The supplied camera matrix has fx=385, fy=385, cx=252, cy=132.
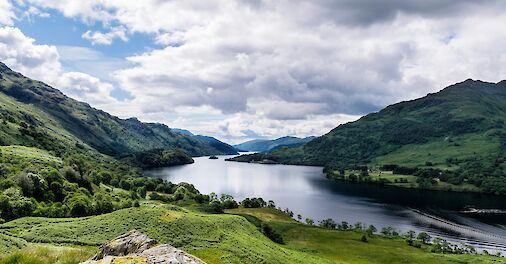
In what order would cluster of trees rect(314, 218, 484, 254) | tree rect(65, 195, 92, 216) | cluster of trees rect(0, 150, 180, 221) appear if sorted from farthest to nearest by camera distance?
cluster of trees rect(314, 218, 484, 254) < tree rect(65, 195, 92, 216) < cluster of trees rect(0, 150, 180, 221)

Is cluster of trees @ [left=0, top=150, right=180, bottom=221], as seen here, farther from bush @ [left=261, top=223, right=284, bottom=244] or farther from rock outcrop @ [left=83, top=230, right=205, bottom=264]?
rock outcrop @ [left=83, top=230, right=205, bottom=264]

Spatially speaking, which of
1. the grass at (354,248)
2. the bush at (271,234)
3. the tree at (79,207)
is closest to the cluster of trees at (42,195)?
the tree at (79,207)

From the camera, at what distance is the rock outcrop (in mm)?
15455

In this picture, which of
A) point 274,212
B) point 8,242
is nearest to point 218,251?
point 8,242

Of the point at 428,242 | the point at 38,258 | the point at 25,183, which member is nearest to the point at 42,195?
the point at 25,183

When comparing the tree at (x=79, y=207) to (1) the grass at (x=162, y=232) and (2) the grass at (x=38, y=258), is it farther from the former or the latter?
(2) the grass at (x=38, y=258)

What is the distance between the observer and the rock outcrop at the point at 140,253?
15.5 meters

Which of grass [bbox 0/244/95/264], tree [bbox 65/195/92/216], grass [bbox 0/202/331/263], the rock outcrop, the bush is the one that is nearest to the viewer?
grass [bbox 0/244/95/264]

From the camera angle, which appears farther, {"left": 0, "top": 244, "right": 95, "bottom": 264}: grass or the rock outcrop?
the rock outcrop

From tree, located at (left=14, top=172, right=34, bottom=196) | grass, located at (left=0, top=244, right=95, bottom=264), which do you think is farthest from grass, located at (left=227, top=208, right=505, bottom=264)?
grass, located at (left=0, top=244, right=95, bottom=264)

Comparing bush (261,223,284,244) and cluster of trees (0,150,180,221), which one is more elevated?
cluster of trees (0,150,180,221)

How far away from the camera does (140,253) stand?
18797 millimetres

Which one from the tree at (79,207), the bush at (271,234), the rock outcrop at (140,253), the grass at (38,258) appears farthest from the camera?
the bush at (271,234)

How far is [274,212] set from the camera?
19412cm
